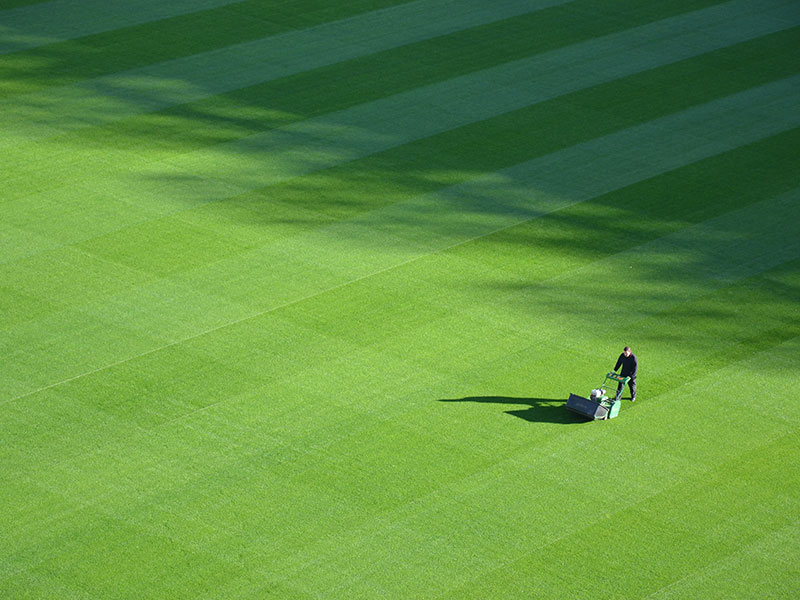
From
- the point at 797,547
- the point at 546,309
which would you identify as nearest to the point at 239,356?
the point at 546,309

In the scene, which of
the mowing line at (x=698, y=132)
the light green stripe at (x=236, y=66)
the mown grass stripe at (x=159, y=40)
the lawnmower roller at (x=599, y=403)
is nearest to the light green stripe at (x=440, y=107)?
the mowing line at (x=698, y=132)

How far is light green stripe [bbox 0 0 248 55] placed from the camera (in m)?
29.3

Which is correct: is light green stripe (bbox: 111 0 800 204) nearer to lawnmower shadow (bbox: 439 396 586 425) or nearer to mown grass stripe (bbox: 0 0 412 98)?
mown grass stripe (bbox: 0 0 412 98)

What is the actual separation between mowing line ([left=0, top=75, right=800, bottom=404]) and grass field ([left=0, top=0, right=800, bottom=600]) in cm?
8

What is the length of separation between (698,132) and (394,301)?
9.34 m

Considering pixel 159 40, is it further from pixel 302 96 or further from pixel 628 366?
pixel 628 366

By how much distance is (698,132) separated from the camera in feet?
82.4

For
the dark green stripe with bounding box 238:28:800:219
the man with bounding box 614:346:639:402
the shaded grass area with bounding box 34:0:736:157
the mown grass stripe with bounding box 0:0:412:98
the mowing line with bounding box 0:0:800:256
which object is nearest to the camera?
the man with bounding box 614:346:639:402

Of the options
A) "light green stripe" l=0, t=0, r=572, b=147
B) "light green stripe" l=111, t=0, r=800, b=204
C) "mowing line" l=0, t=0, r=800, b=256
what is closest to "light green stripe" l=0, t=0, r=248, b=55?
"light green stripe" l=0, t=0, r=572, b=147

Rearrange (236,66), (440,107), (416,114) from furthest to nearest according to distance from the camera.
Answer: (236,66) → (440,107) → (416,114)

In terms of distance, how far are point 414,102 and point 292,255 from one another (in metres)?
7.09

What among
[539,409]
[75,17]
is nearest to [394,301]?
[539,409]

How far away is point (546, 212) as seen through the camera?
72.1ft

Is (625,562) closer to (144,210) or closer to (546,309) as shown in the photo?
(546,309)
